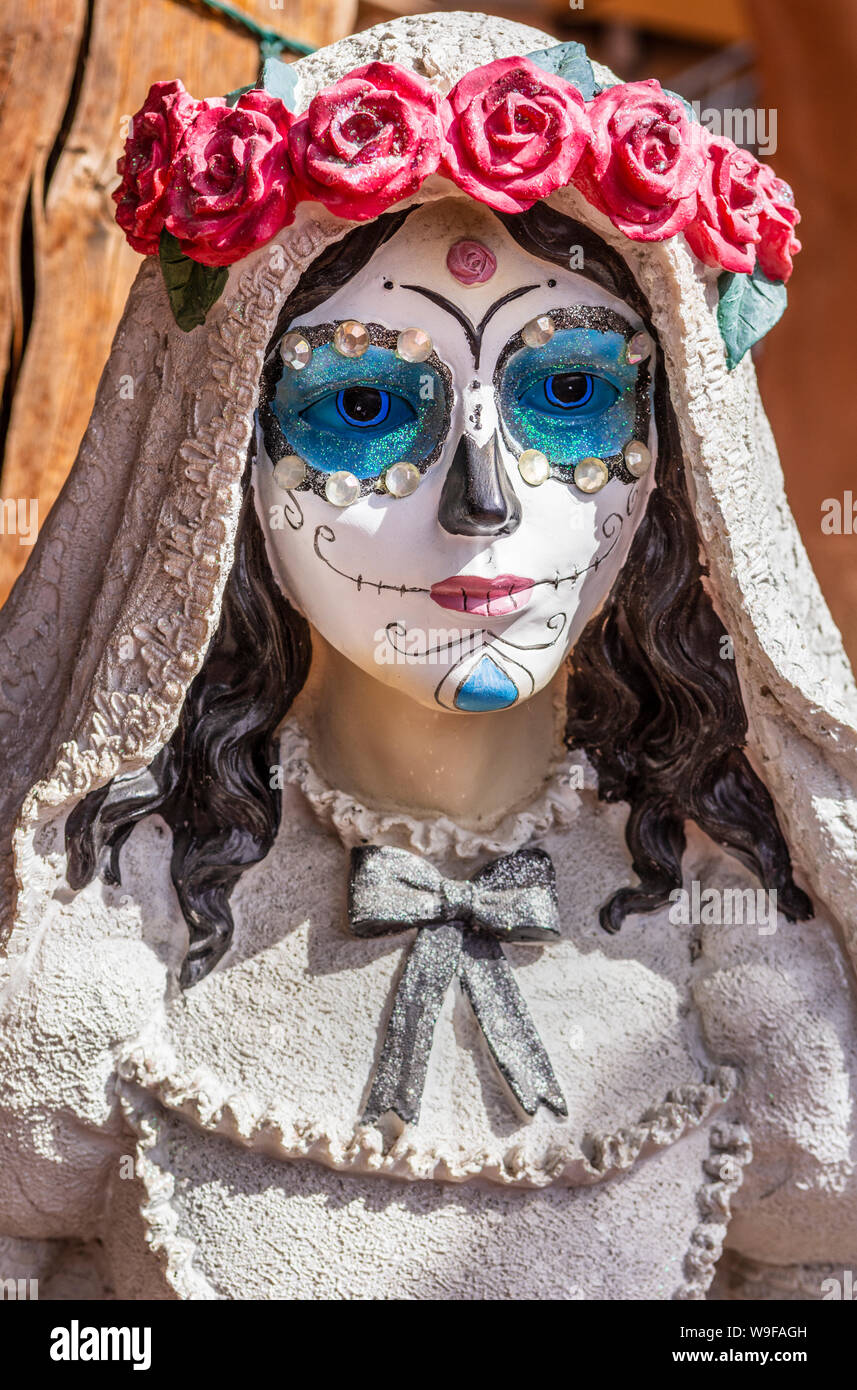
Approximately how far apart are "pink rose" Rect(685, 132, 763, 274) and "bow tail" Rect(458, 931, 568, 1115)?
2.31 ft

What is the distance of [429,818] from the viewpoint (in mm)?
1838

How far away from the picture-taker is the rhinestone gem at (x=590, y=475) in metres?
1.67

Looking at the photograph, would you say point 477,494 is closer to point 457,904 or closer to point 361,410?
point 361,410

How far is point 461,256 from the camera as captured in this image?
5.34 feet

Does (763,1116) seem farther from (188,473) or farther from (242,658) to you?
(188,473)

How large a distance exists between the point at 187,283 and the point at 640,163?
1.41 feet

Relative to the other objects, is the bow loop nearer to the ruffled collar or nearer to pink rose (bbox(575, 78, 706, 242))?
the ruffled collar

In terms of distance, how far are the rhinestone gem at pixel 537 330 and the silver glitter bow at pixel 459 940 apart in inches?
20.3

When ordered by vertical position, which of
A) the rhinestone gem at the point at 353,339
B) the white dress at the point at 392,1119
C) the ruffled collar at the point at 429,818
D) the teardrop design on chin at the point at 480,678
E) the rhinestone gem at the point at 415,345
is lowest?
the white dress at the point at 392,1119

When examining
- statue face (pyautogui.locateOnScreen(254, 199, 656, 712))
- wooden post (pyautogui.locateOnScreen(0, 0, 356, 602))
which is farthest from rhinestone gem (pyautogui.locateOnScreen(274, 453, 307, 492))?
wooden post (pyautogui.locateOnScreen(0, 0, 356, 602))

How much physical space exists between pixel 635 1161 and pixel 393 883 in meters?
0.36

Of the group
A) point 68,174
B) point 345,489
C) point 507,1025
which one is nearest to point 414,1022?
point 507,1025

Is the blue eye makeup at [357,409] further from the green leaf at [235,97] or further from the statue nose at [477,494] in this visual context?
the green leaf at [235,97]

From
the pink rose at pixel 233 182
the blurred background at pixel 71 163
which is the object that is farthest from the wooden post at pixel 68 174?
the pink rose at pixel 233 182
